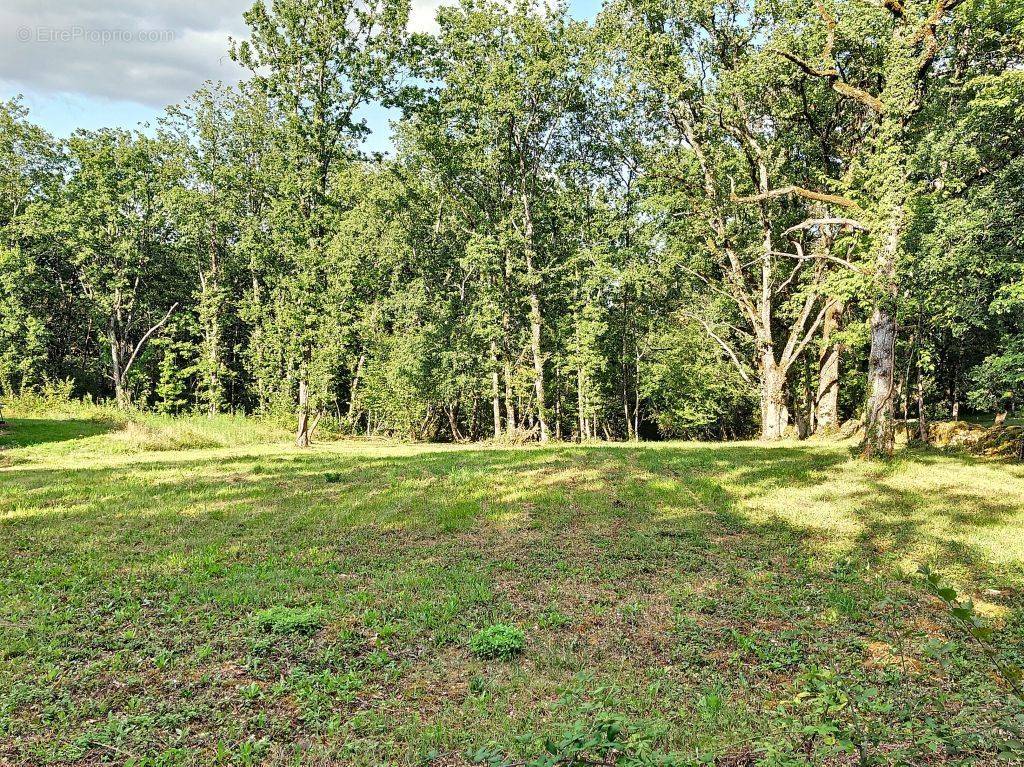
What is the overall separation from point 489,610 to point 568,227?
25019 mm

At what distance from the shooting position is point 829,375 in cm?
2317

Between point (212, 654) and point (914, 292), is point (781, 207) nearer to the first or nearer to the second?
point (914, 292)

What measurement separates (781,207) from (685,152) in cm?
477

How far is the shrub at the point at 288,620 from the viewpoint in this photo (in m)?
5.53

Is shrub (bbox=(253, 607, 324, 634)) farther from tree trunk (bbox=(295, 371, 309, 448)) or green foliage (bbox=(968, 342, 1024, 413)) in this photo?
tree trunk (bbox=(295, 371, 309, 448))

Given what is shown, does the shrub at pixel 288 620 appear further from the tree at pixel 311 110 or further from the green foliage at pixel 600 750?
the tree at pixel 311 110

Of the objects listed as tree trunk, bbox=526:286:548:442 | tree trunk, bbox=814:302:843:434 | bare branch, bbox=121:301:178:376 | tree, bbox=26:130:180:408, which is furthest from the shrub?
bare branch, bbox=121:301:178:376

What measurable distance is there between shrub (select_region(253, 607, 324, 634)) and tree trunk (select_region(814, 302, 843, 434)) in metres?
21.6

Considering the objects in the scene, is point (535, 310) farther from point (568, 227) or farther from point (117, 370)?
point (117, 370)

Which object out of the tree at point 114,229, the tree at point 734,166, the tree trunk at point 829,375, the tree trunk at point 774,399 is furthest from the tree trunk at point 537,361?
the tree at point 114,229

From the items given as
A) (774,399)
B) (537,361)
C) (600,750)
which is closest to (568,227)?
(537,361)

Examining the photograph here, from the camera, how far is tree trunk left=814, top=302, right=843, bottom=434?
22484 mm

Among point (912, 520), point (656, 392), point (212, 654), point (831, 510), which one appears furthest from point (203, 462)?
point (656, 392)

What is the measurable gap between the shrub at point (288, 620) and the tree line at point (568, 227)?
1274 cm
